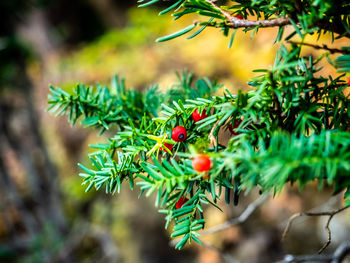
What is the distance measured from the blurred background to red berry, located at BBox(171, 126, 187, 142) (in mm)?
880

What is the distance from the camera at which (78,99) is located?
611 mm

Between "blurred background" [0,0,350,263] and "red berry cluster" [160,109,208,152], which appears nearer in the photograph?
"red berry cluster" [160,109,208,152]

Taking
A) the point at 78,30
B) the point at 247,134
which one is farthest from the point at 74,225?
the point at 78,30

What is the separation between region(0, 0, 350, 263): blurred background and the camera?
1988 millimetres

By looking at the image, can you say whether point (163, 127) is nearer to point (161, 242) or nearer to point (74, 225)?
point (161, 242)

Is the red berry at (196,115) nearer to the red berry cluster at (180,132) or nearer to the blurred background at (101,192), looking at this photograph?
the red berry cluster at (180,132)

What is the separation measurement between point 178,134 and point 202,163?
10cm

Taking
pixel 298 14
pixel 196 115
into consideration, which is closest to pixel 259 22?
pixel 298 14

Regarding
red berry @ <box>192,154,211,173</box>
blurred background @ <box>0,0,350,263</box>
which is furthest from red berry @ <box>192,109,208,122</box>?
blurred background @ <box>0,0,350,263</box>

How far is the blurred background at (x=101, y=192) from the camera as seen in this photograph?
1988 millimetres

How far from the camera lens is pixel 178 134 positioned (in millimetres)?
458

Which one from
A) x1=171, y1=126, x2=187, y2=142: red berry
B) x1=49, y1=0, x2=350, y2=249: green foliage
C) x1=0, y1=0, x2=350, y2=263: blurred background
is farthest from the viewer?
x1=0, y1=0, x2=350, y2=263: blurred background

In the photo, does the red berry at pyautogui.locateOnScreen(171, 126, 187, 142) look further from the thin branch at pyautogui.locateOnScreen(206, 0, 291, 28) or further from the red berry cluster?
the thin branch at pyautogui.locateOnScreen(206, 0, 291, 28)

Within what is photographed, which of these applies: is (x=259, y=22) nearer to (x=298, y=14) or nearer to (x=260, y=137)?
(x=298, y=14)
